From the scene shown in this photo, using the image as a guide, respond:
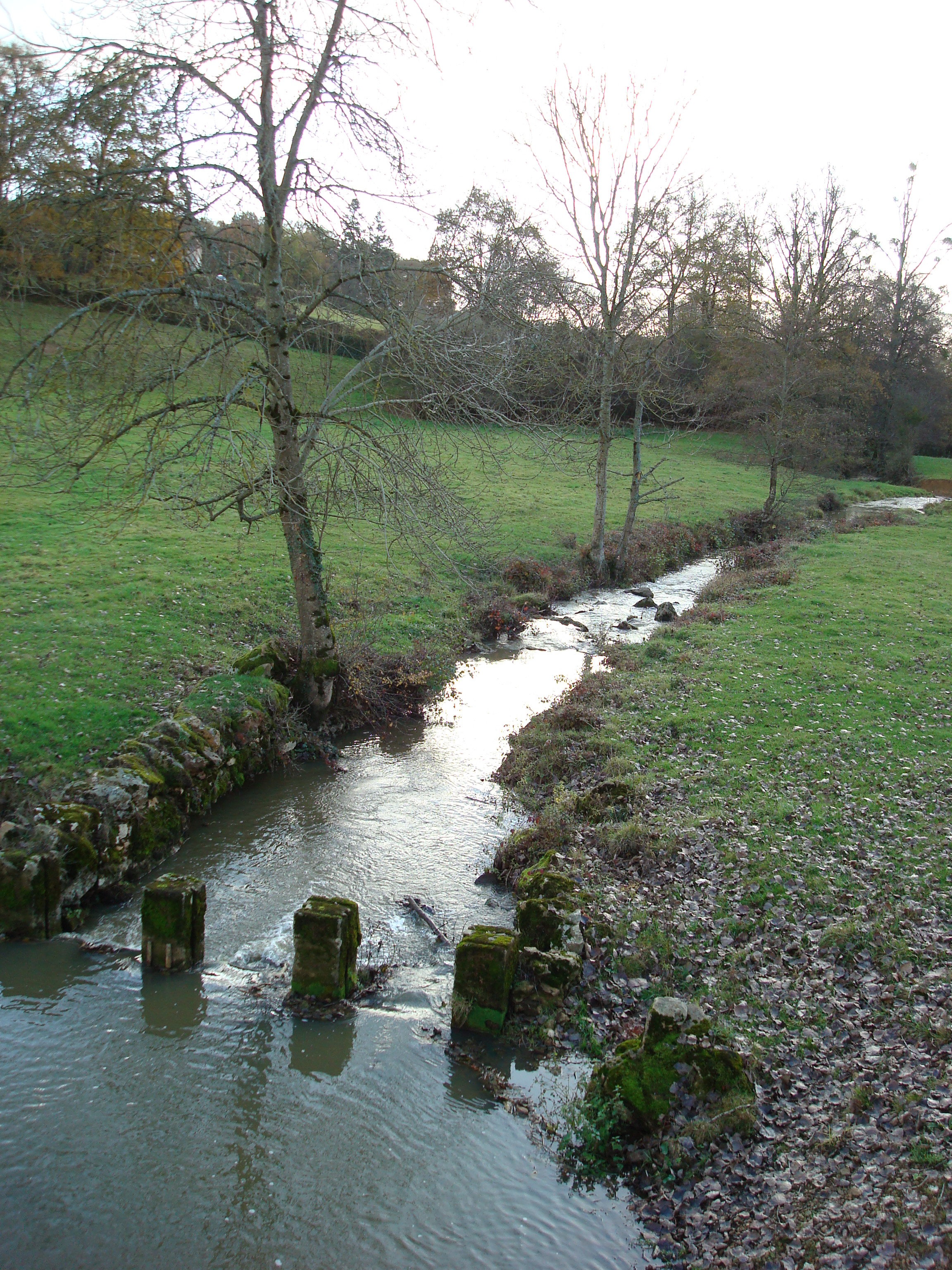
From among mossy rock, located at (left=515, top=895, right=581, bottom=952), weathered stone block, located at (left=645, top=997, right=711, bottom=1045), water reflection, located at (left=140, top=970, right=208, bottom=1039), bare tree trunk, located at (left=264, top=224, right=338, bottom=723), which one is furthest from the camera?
bare tree trunk, located at (left=264, top=224, right=338, bottom=723)

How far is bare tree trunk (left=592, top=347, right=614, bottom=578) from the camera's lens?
21562 millimetres

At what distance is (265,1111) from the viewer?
5348mm

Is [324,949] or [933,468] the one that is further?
[933,468]

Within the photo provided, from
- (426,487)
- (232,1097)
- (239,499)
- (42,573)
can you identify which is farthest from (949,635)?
(42,573)

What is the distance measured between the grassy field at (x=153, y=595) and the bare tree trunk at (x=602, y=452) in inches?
41.8

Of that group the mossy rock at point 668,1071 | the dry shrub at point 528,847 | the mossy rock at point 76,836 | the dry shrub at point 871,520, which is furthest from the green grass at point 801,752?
the dry shrub at point 871,520

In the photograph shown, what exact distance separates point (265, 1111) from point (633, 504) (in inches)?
766

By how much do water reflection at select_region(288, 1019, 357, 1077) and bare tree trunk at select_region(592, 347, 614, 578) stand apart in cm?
A: 1744

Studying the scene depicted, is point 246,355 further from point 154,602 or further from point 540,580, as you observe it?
point 540,580

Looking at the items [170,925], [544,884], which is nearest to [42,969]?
[170,925]

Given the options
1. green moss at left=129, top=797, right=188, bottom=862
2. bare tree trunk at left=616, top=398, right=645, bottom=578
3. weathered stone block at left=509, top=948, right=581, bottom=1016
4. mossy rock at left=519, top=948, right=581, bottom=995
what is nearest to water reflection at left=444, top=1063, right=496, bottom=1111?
weathered stone block at left=509, top=948, right=581, bottom=1016

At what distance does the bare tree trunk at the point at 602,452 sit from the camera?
21.6m

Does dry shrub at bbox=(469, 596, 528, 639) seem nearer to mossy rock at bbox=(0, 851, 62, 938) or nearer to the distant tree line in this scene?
the distant tree line

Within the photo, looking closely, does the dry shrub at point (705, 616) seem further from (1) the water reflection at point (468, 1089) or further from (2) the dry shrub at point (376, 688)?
(1) the water reflection at point (468, 1089)
